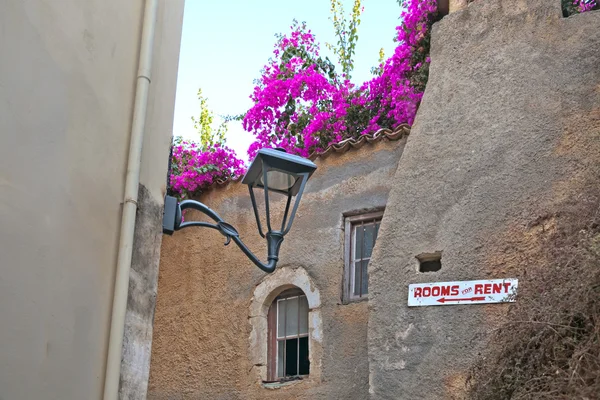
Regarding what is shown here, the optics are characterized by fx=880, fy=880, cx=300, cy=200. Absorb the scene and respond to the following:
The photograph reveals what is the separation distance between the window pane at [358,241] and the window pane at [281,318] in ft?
3.65

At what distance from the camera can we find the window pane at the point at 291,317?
32.5ft

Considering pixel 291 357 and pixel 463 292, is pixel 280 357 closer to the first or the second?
pixel 291 357

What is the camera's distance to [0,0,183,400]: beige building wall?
15.3 feet

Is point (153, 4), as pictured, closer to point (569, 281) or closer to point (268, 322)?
point (569, 281)

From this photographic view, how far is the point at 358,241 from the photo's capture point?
9664mm

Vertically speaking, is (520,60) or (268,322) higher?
(520,60)

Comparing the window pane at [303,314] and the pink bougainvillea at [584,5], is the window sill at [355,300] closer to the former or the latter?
the window pane at [303,314]

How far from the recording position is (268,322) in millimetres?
10125

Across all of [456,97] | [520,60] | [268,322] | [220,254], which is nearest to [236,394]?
[268,322]

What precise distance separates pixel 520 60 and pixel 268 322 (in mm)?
4140

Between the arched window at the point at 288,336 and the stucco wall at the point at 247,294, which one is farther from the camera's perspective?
the arched window at the point at 288,336

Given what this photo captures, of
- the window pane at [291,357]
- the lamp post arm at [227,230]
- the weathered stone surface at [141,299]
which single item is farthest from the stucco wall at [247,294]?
the weathered stone surface at [141,299]

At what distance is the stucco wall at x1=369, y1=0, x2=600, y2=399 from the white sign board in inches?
2.2

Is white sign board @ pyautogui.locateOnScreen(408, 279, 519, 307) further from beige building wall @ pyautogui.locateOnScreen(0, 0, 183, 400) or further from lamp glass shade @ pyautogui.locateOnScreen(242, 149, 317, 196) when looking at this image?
beige building wall @ pyautogui.locateOnScreen(0, 0, 183, 400)
